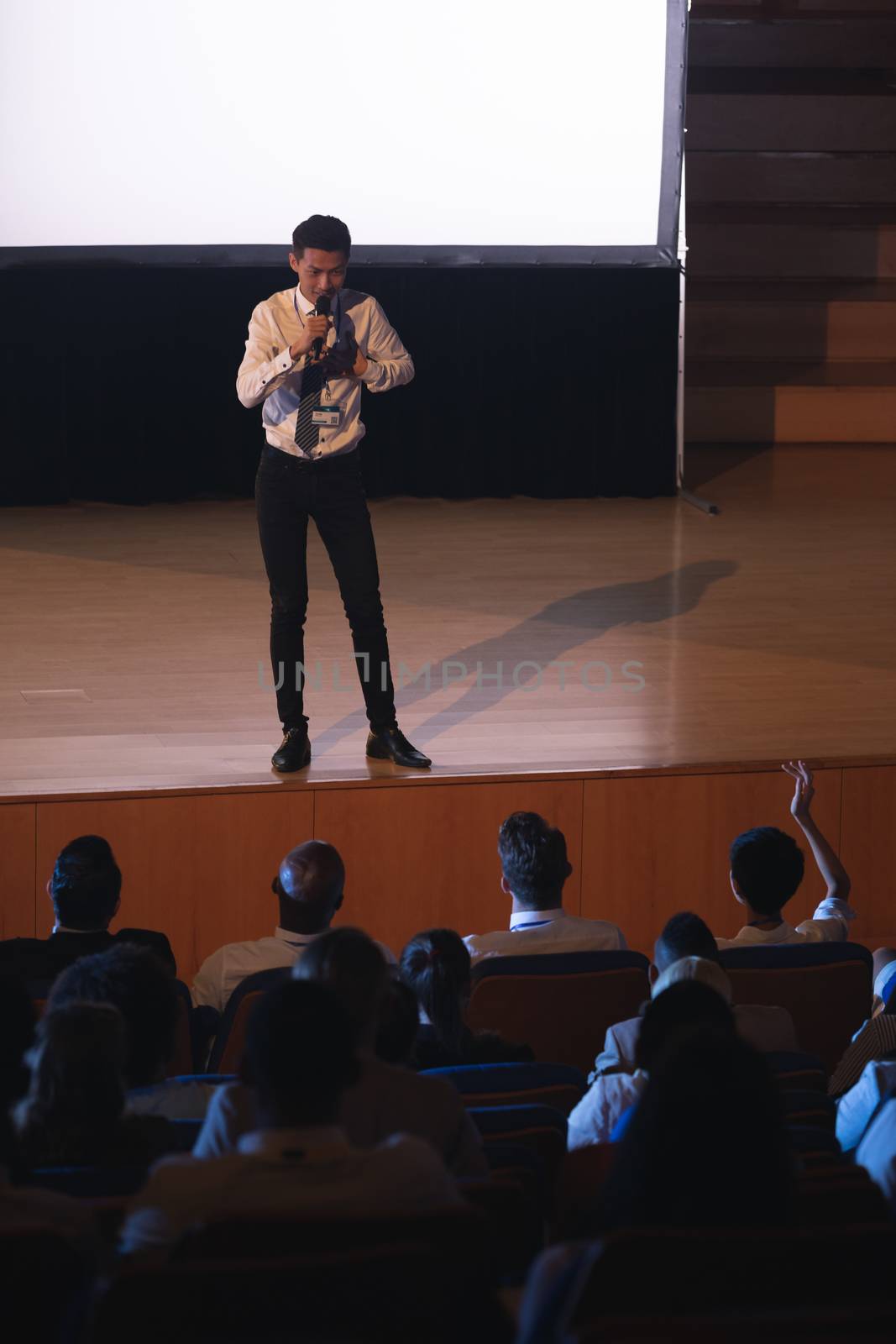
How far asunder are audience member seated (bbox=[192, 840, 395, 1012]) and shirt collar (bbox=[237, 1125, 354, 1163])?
4.48 ft

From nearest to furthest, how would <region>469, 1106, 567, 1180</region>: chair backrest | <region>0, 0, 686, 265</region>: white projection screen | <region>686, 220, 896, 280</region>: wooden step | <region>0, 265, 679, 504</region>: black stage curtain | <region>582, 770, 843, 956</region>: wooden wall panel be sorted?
<region>469, 1106, 567, 1180</region>: chair backrest < <region>582, 770, 843, 956</region>: wooden wall panel < <region>0, 0, 686, 265</region>: white projection screen < <region>0, 265, 679, 504</region>: black stage curtain < <region>686, 220, 896, 280</region>: wooden step

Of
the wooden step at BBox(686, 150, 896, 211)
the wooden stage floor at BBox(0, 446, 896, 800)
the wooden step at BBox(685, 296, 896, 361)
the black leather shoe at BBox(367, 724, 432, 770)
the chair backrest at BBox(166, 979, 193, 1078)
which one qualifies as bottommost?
the chair backrest at BBox(166, 979, 193, 1078)

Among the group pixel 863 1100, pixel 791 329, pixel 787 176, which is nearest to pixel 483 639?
pixel 863 1100

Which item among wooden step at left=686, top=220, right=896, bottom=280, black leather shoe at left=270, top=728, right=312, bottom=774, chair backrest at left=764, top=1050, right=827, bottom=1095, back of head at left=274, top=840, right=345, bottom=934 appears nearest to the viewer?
chair backrest at left=764, top=1050, right=827, bottom=1095

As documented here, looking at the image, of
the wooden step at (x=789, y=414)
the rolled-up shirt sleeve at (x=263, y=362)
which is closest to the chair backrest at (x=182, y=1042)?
the rolled-up shirt sleeve at (x=263, y=362)

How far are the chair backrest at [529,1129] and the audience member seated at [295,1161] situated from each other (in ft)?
1.71

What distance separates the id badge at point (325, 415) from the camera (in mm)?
3928

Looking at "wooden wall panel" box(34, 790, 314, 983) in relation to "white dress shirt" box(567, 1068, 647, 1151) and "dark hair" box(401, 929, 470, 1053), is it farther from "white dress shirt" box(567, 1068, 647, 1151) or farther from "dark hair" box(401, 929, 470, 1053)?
"white dress shirt" box(567, 1068, 647, 1151)

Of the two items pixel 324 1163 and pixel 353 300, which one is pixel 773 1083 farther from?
pixel 353 300

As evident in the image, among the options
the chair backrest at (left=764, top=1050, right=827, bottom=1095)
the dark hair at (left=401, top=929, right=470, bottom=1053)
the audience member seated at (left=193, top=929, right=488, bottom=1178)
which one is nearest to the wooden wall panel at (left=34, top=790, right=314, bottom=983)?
the dark hair at (left=401, top=929, right=470, bottom=1053)

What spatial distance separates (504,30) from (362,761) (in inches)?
168

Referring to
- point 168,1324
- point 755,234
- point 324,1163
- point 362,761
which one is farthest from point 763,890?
point 755,234

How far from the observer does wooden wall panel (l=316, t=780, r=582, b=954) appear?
4.19 meters

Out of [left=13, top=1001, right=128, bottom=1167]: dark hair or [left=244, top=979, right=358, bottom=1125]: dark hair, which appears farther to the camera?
[left=13, top=1001, right=128, bottom=1167]: dark hair
